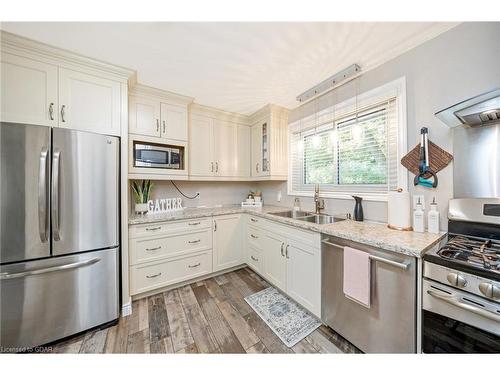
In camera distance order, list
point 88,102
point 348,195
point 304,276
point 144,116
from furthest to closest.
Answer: point 144,116 < point 348,195 < point 304,276 < point 88,102

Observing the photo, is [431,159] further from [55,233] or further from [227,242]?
[55,233]

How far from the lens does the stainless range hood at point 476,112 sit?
0.92 m

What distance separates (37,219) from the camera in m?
1.34

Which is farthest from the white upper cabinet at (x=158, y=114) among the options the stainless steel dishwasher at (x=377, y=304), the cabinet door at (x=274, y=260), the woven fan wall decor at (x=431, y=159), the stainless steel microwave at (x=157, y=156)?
the woven fan wall decor at (x=431, y=159)

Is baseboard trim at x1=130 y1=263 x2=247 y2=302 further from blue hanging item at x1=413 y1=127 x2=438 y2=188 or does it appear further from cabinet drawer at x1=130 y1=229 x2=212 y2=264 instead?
blue hanging item at x1=413 y1=127 x2=438 y2=188

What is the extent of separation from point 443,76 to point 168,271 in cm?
310

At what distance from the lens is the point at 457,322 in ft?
2.95

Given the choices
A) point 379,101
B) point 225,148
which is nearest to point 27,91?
point 225,148

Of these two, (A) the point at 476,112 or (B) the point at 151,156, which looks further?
(B) the point at 151,156

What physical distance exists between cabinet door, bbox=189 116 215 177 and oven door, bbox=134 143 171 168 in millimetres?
335

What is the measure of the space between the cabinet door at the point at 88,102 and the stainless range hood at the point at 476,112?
8.21 ft

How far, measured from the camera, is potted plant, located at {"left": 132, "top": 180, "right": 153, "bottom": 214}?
2.27m

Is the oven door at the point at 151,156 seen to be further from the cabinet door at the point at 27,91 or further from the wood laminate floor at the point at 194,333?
the wood laminate floor at the point at 194,333

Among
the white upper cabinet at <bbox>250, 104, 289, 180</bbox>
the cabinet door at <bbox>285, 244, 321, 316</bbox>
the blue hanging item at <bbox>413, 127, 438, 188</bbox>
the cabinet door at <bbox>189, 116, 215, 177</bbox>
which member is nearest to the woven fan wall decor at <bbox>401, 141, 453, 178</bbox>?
the blue hanging item at <bbox>413, 127, 438, 188</bbox>
